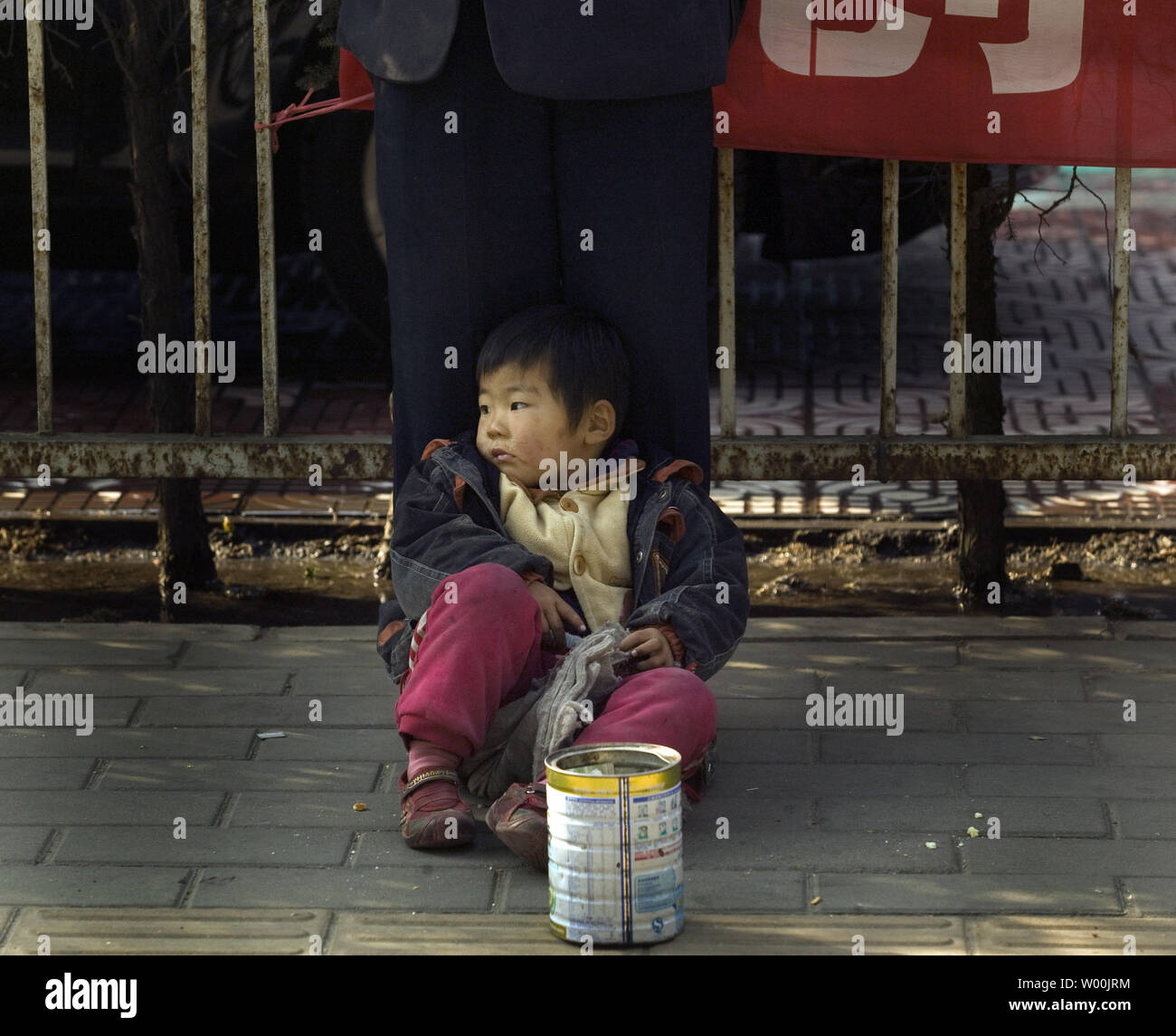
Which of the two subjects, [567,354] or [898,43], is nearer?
[567,354]

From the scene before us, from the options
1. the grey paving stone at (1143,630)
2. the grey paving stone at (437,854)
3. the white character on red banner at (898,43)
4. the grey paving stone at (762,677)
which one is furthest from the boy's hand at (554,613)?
the grey paving stone at (1143,630)

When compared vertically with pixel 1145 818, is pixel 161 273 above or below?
above

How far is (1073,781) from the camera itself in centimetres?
354

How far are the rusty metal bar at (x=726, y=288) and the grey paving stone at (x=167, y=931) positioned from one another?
1787mm

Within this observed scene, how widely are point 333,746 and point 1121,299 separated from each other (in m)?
2.01

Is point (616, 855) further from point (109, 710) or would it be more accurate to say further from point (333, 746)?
point (109, 710)

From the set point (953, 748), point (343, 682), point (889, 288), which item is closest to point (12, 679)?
point (343, 682)

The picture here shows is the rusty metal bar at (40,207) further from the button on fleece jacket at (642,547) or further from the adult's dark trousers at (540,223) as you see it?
the button on fleece jacket at (642,547)

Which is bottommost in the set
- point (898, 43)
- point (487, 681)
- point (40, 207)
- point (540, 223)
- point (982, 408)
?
point (487, 681)

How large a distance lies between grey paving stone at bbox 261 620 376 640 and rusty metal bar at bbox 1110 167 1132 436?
5.84 feet

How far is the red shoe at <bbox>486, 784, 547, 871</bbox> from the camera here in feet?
10.2

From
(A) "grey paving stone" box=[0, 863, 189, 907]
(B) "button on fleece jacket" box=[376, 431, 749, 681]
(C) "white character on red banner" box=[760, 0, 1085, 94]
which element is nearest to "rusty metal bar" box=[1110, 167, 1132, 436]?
(C) "white character on red banner" box=[760, 0, 1085, 94]

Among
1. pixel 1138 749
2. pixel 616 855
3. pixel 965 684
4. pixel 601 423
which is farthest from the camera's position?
pixel 965 684

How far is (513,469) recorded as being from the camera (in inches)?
140
